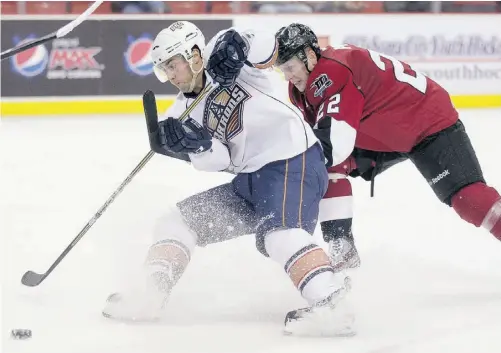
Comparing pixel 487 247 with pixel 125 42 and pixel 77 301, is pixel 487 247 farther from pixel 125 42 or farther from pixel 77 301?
pixel 125 42

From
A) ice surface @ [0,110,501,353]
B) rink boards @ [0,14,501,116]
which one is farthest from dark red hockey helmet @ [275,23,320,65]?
rink boards @ [0,14,501,116]

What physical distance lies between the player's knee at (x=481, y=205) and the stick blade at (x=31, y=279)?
1262 mm

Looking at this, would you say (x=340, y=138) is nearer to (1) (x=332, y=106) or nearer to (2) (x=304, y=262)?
(1) (x=332, y=106)

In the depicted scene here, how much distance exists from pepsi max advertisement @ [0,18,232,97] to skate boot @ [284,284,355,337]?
161 inches

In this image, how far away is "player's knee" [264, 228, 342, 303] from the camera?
211cm

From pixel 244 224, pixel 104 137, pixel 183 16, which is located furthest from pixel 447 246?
pixel 183 16

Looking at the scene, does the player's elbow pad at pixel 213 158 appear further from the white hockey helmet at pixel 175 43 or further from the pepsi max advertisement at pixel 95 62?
the pepsi max advertisement at pixel 95 62

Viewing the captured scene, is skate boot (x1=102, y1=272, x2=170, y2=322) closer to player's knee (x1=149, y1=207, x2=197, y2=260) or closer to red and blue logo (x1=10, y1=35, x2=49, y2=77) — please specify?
player's knee (x1=149, y1=207, x2=197, y2=260)

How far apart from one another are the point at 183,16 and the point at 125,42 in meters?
0.46

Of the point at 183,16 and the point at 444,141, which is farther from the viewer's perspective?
the point at 183,16

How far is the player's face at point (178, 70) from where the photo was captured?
88.2 inches

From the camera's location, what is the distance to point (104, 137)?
5152mm

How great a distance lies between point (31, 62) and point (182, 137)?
13.7 ft

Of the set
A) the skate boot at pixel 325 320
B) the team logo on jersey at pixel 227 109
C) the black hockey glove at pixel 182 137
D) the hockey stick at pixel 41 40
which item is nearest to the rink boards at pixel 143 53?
the hockey stick at pixel 41 40
